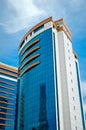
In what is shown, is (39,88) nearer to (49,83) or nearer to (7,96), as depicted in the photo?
(49,83)

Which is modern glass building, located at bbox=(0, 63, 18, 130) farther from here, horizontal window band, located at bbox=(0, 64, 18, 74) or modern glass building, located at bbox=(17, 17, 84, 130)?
modern glass building, located at bbox=(17, 17, 84, 130)

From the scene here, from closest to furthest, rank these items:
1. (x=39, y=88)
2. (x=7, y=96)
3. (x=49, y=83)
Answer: (x=49, y=83), (x=39, y=88), (x=7, y=96)

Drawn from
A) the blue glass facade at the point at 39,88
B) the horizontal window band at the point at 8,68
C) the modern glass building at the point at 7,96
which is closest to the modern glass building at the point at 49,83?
the blue glass facade at the point at 39,88

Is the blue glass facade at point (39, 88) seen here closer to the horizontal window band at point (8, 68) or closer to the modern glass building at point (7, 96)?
the modern glass building at point (7, 96)

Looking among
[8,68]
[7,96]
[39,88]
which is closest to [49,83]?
[39,88]

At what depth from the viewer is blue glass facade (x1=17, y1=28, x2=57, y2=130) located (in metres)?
43.2

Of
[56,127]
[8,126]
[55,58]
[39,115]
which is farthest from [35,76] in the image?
[8,126]

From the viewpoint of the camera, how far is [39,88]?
156 ft

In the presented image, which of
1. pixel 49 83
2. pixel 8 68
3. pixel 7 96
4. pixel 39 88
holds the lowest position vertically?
pixel 39 88

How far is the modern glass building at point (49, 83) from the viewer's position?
43031mm

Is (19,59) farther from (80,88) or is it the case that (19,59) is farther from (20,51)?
(80,88)

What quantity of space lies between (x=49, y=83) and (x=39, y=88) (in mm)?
3447

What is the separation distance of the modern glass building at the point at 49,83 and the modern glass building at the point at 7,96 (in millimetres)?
15671

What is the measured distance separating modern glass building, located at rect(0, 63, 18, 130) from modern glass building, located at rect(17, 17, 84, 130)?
51.4 feet
